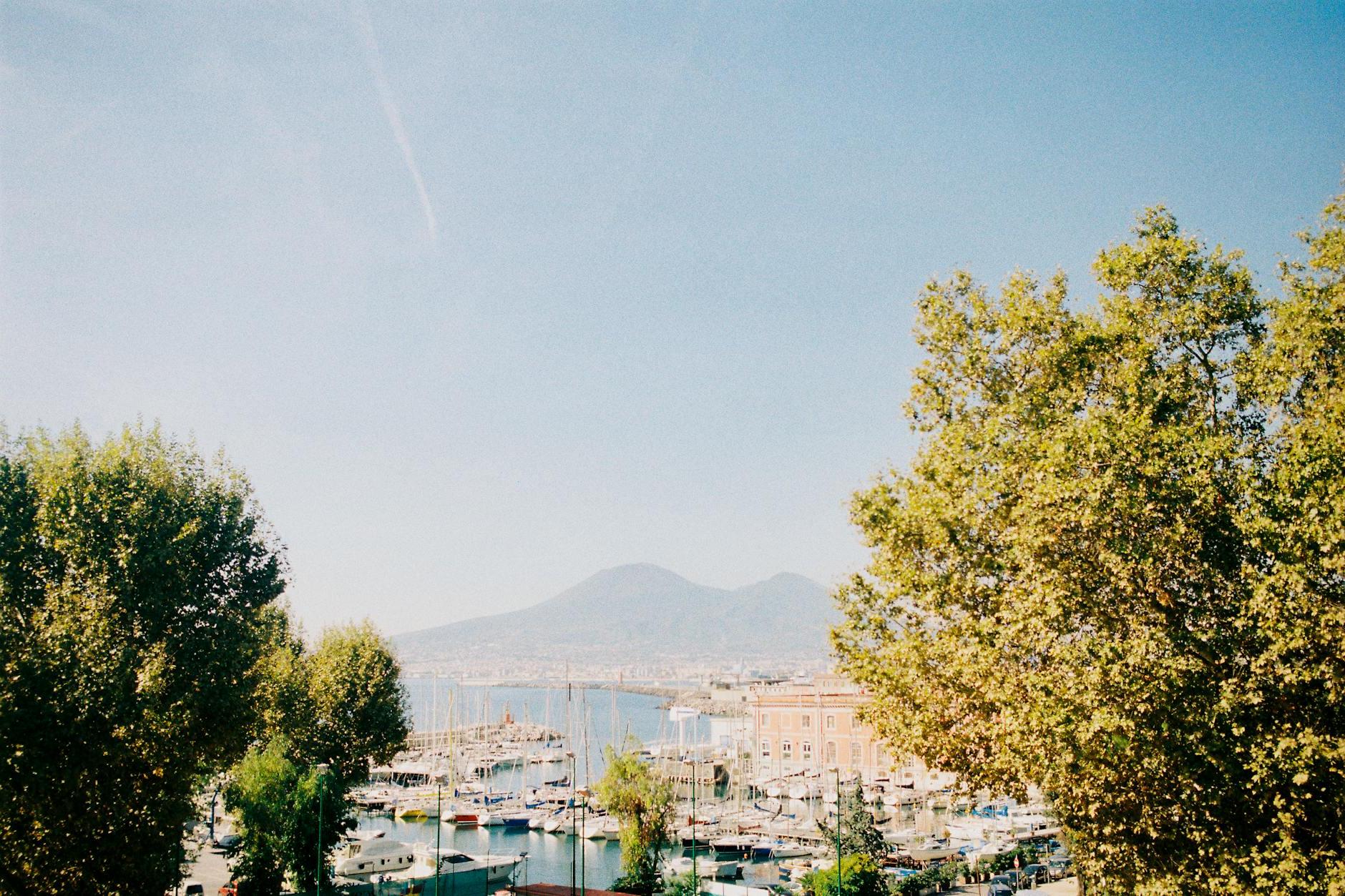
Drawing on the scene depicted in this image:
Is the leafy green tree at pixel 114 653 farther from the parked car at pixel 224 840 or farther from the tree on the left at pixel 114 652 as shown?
the parked car at pixel 224 840

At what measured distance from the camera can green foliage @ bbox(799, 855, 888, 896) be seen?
23.4 m

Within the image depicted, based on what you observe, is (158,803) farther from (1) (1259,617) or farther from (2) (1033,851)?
(2) (1033,851)

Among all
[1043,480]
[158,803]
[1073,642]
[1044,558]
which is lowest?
[158,803]

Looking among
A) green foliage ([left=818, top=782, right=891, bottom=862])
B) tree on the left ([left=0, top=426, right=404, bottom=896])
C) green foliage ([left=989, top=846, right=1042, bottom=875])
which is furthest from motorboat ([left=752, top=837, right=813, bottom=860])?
tree on the left ([left=0, top=426, right=404, bottom=896])

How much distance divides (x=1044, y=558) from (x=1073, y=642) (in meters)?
1.10

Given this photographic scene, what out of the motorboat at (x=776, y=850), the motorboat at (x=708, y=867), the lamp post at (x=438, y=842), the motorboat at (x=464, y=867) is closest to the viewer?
the lamp post at (x=438, y=842)

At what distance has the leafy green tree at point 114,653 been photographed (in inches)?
553

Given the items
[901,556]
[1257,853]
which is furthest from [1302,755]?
[901,556]

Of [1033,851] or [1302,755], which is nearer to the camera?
[1302,755]

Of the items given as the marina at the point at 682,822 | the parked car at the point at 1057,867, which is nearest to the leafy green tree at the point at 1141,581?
the marina at the point at 682,822

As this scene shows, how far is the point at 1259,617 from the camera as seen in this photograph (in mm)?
10070

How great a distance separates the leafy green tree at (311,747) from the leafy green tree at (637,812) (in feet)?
28.0

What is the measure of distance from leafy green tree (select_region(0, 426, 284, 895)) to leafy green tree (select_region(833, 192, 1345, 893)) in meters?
12.1

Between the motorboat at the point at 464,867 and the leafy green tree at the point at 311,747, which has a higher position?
the leafy green tree at the point at 311,747
